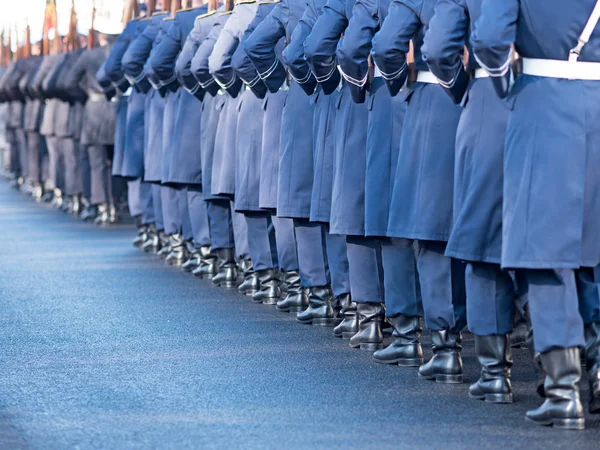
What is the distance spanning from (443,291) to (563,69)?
1236 mm

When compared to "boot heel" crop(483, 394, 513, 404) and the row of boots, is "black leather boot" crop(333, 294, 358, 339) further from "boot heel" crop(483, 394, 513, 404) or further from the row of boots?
"boot heel" crop(483, 394, 513, 404)

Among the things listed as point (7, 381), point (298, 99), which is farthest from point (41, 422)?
point (298, 99)

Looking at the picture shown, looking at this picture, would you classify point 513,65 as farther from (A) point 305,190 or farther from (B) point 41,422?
(A) point 305,190

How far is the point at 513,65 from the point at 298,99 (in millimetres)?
2862

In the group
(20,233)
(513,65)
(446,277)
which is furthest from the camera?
(20,233)

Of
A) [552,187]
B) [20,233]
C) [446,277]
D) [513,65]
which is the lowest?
[20,233]

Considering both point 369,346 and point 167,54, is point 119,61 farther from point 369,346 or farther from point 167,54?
point 369,346

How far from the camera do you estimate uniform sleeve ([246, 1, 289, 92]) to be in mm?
8266

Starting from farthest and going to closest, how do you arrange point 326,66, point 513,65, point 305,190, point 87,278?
point 87,278
point 305,190
point 326,66
point 513,65

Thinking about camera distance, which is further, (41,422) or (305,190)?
(305,190)

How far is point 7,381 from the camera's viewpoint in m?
6.44

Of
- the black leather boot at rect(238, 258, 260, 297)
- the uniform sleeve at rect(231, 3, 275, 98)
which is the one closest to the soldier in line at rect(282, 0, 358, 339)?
the uniform sleeve at rect(231, 3, 275, 98)

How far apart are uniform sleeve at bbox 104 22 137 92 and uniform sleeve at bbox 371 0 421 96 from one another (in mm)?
6356

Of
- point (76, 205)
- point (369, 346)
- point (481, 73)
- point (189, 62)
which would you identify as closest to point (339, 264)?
point (369, 346)
